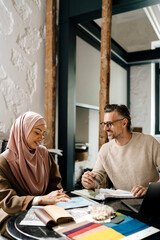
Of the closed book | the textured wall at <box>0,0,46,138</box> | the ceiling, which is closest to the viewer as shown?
the closed book

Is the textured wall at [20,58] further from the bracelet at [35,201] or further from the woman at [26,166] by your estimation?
the bracelet at [35,201]

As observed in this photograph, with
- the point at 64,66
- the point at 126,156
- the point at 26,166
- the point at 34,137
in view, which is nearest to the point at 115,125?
the point at 126,156

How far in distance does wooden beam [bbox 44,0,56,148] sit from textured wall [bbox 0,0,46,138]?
9 cm

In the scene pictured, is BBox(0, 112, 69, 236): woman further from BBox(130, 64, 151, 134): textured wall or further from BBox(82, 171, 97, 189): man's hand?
BBox(130, 64, 151, 134): textured wall

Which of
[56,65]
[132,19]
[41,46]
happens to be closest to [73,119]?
[56,65]

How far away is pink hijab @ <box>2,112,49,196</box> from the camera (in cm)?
172

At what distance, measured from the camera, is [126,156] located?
2078mm

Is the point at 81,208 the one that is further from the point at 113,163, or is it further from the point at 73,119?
the point at 73,119

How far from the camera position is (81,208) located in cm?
125

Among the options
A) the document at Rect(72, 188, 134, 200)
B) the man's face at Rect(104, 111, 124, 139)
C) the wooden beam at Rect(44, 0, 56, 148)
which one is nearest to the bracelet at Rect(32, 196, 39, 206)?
the document at Rect(72, 188, 134, 200)

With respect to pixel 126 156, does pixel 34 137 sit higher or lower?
higher

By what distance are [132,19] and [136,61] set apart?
3.21 feet

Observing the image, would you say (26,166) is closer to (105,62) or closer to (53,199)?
(53,199)

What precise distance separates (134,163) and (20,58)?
163 centimetres
